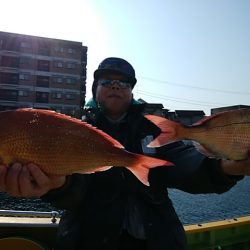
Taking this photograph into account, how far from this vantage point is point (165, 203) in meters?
2.84

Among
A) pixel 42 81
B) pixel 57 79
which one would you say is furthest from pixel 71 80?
pixel 42 81

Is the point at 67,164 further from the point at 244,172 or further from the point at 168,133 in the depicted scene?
the point at 244,172

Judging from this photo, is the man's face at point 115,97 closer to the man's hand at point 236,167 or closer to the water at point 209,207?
the man's hand at point 236,167

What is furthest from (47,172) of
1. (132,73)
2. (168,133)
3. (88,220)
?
(132,73)

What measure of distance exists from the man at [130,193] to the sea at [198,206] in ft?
45.6

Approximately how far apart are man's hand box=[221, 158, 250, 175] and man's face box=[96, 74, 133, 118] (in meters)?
0.92

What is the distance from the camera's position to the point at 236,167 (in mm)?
2646

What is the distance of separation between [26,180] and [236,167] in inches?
55.5

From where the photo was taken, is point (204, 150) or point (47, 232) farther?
point (47, 232)

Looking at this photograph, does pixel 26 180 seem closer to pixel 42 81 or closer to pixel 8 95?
pixel 8 95

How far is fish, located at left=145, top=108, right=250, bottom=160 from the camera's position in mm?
2578

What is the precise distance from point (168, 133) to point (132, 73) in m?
0.87

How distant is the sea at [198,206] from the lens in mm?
17817

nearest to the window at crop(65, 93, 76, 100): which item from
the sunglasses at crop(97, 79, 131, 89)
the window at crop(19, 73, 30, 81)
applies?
the window at crop(19, 73, 30, 81)
